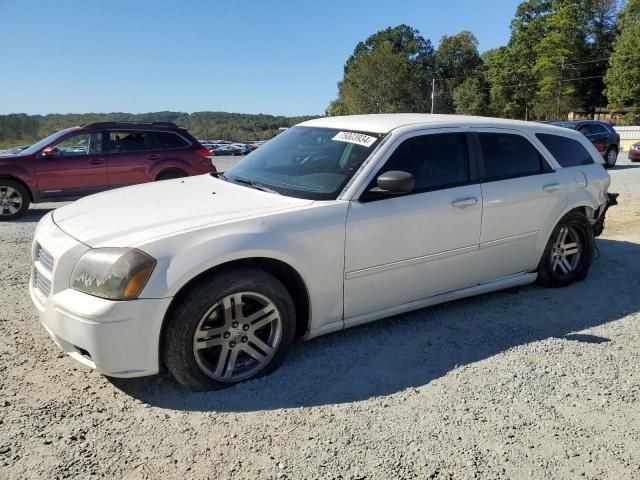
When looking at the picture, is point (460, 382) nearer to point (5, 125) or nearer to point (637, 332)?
point (637, 332)

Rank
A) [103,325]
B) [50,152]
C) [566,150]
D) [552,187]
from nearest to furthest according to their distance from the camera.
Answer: [103,325] < [552,187] < [566,150] < [50,152]

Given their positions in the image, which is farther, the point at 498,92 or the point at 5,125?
the point at 498,92

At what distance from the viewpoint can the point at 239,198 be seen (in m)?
3.72

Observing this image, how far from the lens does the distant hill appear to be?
5100 centimetres

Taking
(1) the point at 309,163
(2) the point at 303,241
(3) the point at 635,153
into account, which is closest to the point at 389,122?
(1) the point at 309,163

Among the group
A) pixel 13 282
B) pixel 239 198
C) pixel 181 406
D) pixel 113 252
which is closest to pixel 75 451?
pixel 181 406

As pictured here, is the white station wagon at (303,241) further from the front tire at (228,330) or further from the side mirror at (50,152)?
the side mirror at (50,152)

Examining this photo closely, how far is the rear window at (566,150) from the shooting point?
16.5ft

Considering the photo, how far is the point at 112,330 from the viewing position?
2.88 metres

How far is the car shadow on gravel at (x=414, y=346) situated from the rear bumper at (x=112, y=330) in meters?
0.30

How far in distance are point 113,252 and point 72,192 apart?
302 inches

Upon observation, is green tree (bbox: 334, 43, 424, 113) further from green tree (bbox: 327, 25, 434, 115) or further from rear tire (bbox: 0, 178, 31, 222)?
rear tire (bbox: 0, 178, 31, 222)

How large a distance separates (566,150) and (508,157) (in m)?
0.94

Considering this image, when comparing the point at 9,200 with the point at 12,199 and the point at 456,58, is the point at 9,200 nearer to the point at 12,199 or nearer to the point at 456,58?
the point at 12,199
